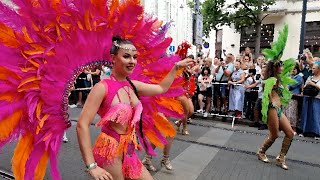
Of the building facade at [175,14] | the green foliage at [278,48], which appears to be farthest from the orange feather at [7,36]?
the building facade at [175,14]

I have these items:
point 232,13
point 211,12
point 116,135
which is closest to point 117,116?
point 116,135

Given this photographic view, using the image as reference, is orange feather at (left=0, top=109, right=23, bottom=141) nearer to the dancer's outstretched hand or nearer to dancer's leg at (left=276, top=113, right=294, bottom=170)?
the dancer's outstretched hand

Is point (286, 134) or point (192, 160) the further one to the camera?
point (192, 160)

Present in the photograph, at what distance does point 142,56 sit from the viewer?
2.84 m

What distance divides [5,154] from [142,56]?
3574 mm

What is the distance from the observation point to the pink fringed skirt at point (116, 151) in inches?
86.4

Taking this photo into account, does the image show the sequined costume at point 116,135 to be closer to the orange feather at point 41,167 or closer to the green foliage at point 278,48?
the orange feather at point 41,167

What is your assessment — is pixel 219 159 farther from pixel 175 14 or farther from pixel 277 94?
pixel 175 14

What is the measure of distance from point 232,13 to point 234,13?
25 cm

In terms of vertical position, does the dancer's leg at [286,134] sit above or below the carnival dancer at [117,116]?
below

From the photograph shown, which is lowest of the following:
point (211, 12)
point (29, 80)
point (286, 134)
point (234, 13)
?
point (286, 134)

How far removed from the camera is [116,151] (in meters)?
2.21

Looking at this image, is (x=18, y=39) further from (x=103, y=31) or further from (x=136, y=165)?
(x=136, y=165)

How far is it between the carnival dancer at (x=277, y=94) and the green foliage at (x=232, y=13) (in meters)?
18.1
